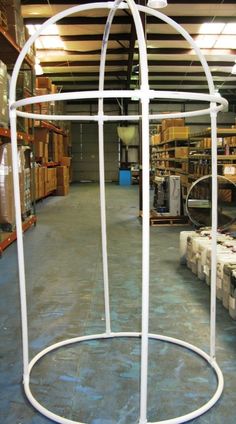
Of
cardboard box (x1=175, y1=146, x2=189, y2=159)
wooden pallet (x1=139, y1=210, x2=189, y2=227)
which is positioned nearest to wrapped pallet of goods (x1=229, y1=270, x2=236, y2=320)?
wooden pallet (x1=139, y1=210, x2=189, y2=227)

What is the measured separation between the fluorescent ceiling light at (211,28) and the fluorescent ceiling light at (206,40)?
36 centimetres

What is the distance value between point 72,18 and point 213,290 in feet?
30.7

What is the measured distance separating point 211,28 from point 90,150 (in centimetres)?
1254

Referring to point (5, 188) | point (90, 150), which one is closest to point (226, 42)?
point (5, 188)

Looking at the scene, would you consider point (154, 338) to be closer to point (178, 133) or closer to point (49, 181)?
point (178, 133)

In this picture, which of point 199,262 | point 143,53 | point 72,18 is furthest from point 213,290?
point 72,18

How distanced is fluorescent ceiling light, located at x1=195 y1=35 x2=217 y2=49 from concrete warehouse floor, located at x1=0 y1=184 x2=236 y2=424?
8088mm

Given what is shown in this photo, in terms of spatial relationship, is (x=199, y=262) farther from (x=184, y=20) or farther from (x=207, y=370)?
(x=184, y=20)

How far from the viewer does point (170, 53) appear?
12914 mm

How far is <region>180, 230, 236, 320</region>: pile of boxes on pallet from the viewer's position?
3.33 m

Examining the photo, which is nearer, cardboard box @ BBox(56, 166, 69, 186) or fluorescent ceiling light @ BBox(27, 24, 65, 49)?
fluorescent ceiling light @ BBox(27, 24, 65, 49)

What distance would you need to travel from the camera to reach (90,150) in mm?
A: 22609

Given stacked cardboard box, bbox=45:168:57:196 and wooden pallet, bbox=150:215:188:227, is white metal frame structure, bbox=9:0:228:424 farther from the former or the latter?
stacked cardboard box, bbox=45:168:57:196

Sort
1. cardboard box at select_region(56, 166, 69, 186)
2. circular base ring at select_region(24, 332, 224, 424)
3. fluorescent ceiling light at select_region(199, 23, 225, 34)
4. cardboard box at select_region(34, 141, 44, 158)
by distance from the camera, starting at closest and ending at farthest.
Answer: circular base ring at select_region(24, 332, 224, 424), fluorescent ceiling light at select_region(199, 23, 225, 34), cardboard box at select_region(34, 141, 44, 158), cardboard box at select_region(56, 166, 69, 186)
